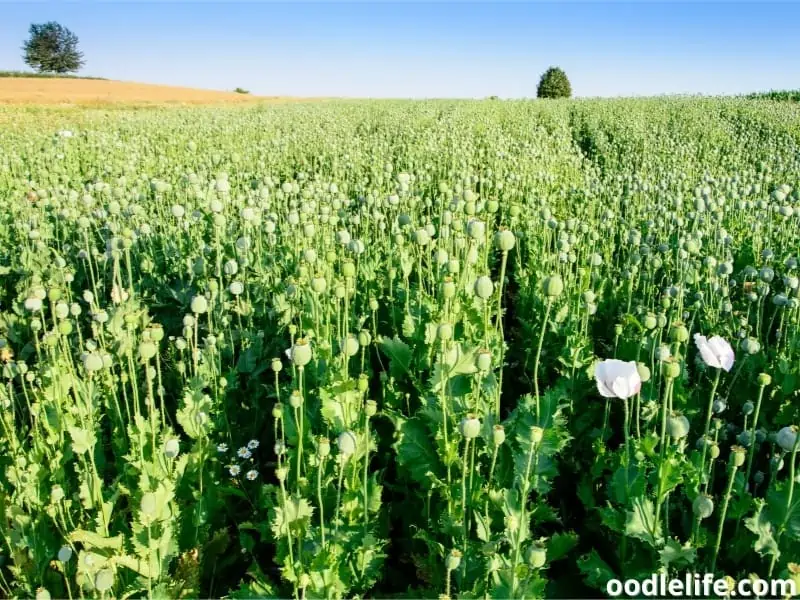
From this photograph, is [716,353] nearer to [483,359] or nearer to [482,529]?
[483,359]

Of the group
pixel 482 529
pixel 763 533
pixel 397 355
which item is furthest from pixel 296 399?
pixel 763 533

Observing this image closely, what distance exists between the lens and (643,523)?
206 cm

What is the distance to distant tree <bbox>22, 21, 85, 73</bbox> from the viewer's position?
3403 inches

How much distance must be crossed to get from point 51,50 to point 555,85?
75.2 m

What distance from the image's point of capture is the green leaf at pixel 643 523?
6.61 ft

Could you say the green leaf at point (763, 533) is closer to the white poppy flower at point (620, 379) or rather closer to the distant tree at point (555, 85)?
the white poppy flower at point (620, 379)

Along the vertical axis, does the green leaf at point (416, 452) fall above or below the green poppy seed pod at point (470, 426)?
below

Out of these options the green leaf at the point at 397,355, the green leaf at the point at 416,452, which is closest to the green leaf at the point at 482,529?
the green leaf at the point at 416,452

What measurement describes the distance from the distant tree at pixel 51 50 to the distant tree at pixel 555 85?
69877mm

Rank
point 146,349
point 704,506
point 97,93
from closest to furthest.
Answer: point 704,506 < point 146,349 < point 97,93

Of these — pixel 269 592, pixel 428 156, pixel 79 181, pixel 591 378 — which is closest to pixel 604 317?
pixel 591 378

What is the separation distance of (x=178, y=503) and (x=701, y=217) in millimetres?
4098

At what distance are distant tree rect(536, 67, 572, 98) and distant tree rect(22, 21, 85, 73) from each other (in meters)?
69.9

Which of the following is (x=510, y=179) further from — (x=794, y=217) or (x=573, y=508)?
(x=573, y=508)
